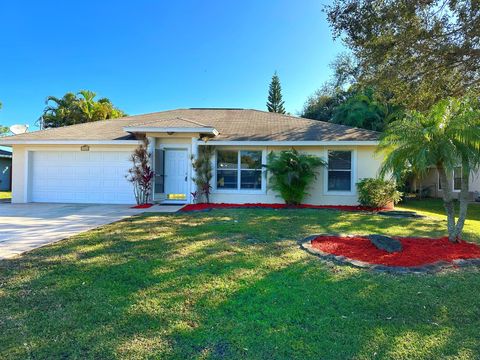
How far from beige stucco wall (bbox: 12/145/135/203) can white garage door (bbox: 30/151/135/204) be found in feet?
0.59

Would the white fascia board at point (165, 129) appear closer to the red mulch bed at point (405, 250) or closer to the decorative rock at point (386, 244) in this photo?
the red mulch bed at point (405, 250)

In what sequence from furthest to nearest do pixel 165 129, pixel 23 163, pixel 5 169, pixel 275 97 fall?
1. pixel 275 97
2. pixel 5 169
3. pixel 23 163
4. pixel 165 129

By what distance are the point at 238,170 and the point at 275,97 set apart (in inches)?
1389

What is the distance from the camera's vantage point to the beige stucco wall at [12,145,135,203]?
13000mm

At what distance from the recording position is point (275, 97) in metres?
45.6

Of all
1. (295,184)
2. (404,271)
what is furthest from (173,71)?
(404,271)

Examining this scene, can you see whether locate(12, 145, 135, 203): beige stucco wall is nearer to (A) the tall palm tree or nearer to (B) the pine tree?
(A) the tall palm tree

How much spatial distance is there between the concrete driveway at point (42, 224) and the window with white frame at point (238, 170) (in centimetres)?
321

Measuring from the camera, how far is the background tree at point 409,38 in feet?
28.9

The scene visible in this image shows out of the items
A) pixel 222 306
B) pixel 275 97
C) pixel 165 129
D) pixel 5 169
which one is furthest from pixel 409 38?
pixel 275 97

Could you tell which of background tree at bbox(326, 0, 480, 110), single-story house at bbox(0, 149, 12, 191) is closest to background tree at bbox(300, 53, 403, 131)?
background tree at bbox(326, 0, 480, 110)

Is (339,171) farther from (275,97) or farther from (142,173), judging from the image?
(275,97)

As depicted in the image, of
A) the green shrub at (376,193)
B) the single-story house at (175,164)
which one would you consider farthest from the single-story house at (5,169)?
the green shrub at (376,193)

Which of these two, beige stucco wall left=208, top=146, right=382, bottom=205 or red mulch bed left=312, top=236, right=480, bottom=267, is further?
beige stucco wall left=208, top=146, right=382, bottom=205
